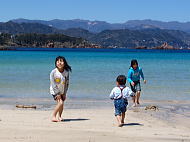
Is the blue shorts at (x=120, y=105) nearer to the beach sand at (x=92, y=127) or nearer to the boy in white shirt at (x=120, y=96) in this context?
the boy in white shirt at (x=120, y=96)

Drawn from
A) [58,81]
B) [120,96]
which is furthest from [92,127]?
[58,81]

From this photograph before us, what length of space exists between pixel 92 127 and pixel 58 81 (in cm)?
120

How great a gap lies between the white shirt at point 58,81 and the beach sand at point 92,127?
0.67m

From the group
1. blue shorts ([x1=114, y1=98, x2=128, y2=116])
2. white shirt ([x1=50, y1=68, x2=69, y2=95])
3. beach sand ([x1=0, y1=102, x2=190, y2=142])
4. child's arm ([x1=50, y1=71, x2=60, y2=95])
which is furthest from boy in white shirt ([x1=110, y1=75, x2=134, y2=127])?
child's arm ([x1=50, y1=71, x2=60, y2=95])

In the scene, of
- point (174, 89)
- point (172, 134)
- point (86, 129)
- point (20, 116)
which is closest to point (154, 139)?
point (172, 134)

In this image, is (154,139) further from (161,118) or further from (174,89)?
(174,89)

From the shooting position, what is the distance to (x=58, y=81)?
8.68 m

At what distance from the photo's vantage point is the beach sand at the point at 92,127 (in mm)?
7160

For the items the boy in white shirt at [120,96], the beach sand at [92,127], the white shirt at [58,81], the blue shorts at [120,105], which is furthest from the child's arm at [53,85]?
the blue shorts at [120,105]

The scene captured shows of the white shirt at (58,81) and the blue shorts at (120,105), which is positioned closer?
the blue shorts at (120,105)

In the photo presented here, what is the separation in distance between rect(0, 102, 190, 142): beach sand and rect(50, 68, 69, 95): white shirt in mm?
666

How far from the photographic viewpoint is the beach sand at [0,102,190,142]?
716 cm

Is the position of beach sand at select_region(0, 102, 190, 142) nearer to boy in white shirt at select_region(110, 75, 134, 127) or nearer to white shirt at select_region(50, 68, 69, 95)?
boy in white shirt at select_region(110, 75, 134, 127)

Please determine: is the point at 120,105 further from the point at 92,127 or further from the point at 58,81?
the point at 58,81
